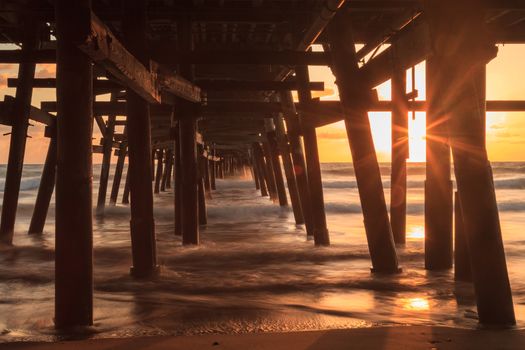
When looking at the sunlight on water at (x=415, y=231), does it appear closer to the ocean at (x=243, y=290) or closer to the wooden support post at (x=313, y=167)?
the ocean at (x=243, y=290)

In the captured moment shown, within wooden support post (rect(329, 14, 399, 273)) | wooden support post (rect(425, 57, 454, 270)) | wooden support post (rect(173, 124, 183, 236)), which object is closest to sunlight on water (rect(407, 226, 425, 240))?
wooden support post (rect(173, 124, 183, 236))

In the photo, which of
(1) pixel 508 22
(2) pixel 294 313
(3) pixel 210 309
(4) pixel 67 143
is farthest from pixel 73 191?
(1) pixel 508 22

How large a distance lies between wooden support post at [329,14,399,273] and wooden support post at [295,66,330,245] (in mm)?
1905

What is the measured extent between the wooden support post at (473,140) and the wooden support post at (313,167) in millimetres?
4241

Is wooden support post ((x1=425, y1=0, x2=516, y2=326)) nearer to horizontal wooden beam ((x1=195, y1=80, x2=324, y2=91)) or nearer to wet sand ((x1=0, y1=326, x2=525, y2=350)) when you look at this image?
wet sand ((x1=0, y1=326, x2=525, y2=350))

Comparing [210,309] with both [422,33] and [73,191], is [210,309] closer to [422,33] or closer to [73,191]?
[73,191]

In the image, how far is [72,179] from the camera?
11.7ft

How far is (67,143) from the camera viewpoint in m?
3.57

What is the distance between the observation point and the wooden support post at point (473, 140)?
3578mm

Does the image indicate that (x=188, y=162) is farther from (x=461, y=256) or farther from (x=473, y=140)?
(x=473, y=140)

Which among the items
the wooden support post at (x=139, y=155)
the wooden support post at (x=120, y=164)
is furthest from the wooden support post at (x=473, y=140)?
the wooden support post at (x=120, y=164)

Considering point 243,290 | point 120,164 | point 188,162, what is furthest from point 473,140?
point 120,164

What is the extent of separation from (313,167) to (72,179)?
5111 millimetres

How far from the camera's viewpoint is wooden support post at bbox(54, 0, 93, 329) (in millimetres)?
3570
